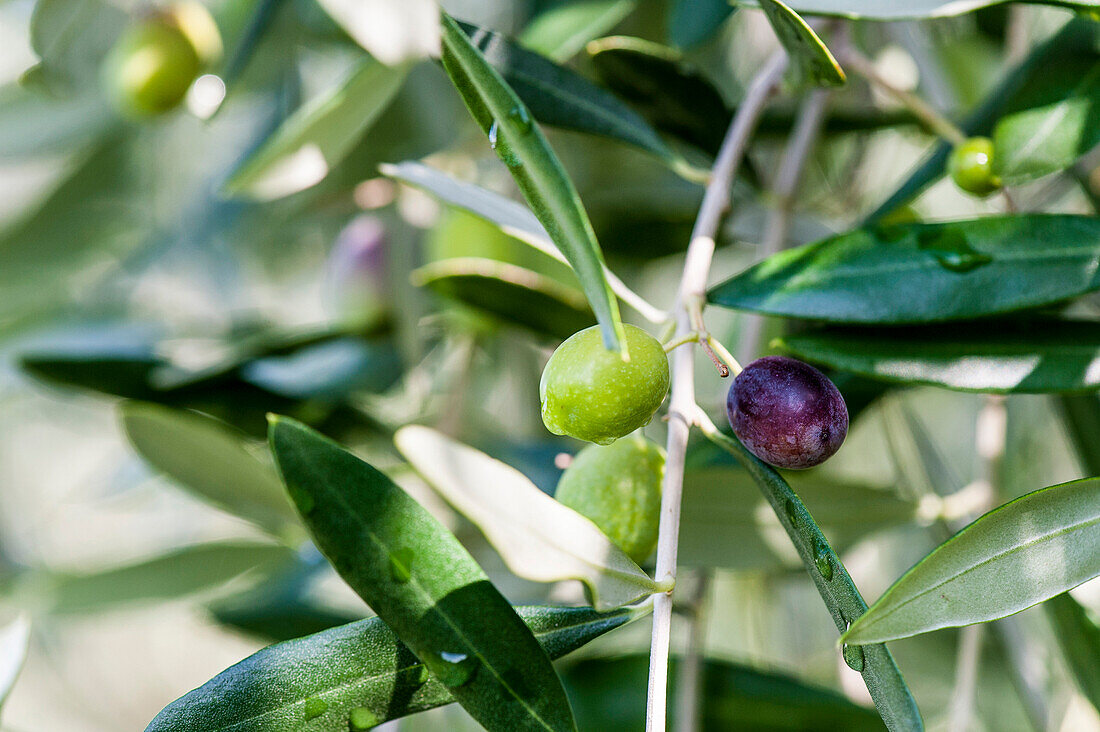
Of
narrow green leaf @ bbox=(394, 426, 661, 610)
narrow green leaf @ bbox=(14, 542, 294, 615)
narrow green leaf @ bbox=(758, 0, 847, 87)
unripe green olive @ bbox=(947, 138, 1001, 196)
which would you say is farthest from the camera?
narrow green leaf @ bbox=(14, 542, 294, 615)

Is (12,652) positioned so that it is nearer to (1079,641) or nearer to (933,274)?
(933,274)

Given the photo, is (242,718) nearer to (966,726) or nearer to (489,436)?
(966,726)

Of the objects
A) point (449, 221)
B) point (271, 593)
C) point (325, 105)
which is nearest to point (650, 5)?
point (449, 221)

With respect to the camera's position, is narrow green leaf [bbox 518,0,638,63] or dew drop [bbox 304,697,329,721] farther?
narrow green leaf [bbox 518,0,638,63]

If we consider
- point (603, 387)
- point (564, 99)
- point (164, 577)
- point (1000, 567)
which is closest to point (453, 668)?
point (603, 387)

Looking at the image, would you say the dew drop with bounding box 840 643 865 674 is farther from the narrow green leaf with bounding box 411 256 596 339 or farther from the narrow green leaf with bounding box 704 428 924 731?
the narrow green leaf with bounding box 411 256 596 339

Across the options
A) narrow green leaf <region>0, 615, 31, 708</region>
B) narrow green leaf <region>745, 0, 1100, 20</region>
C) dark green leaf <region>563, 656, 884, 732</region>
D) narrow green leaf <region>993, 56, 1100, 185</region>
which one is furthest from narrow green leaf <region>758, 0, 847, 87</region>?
narrow green leaf <region>0, 615, 31, 708</region>

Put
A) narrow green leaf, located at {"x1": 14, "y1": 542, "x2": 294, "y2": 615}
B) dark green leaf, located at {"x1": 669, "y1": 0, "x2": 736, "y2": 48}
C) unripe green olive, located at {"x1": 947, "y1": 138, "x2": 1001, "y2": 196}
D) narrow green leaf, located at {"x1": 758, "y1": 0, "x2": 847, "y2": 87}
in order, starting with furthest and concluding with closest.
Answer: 1. narrow green leaf, located at {"x1": 14, "y1": 542, "x2": 294, "y2": 615}
2. dark green leaf, located at {"x1": 669, "y1": 0, "x2": 736, "y2": 48}
3. unripe green olive, located at {"x1": 947, "y1": 138, "x2": 1001, "y2": 196}
4. narrow green leaf, located at {"x1": 758, "y1": 0, "x2": 847, "y2": 87}
